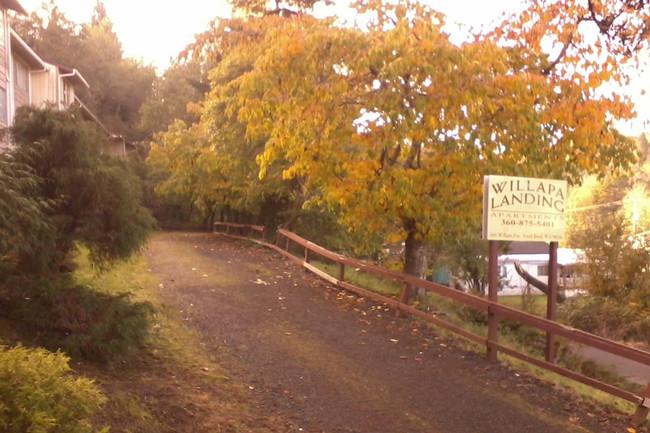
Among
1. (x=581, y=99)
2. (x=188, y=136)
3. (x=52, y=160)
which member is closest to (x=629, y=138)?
(x=581, y=99)

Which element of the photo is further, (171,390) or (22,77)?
(22,77)

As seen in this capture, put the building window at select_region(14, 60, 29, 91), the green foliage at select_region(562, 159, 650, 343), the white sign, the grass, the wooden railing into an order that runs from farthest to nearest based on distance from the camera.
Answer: the building window at select_region(14, 60, 29, 91)
the green foliage at select_region(562, 159, 650, 343)
the white sign
the wooden railing
the grass

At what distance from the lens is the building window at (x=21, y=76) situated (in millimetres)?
23430

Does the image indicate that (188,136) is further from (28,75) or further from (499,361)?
(499,361)

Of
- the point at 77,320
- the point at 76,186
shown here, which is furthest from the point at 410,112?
the point at 77,320

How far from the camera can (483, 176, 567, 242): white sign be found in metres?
9.42

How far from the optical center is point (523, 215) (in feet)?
31.7

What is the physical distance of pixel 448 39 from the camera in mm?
10500

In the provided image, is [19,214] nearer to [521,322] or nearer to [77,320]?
[77,320]

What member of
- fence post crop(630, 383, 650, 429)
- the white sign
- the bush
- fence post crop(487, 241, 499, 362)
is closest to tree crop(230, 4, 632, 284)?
the white sign

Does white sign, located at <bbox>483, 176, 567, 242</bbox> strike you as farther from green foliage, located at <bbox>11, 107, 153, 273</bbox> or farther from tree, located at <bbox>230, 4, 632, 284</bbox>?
green foliage, located at <bbox>11, 107, 153, 273</bbox>

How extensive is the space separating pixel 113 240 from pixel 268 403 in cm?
277

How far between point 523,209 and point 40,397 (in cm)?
764

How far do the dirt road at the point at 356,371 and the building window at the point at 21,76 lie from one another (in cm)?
1462
